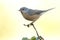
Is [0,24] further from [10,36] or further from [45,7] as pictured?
[45,7]

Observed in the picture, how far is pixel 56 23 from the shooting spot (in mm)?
1171

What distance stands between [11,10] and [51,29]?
34cm

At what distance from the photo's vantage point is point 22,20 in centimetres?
114

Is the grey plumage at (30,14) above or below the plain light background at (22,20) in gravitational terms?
below

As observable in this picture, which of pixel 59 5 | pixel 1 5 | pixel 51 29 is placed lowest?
pixel 51 29

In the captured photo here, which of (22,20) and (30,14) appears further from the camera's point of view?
(22,20)

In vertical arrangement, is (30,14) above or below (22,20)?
below

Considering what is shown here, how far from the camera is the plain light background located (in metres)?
1.13

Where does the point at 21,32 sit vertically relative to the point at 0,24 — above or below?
below

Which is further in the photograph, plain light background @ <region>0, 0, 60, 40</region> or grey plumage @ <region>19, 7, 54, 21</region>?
plain light background @ <region>0, 0, 60, 40</region>

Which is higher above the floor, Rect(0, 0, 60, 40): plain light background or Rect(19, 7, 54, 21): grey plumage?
Rect(0, 0, 60, 40): plain light background

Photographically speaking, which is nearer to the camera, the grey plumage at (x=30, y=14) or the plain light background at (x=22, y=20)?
the grey plumage at (x=30, y=14)

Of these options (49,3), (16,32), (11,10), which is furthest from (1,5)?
(49,3)

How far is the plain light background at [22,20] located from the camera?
113cm
